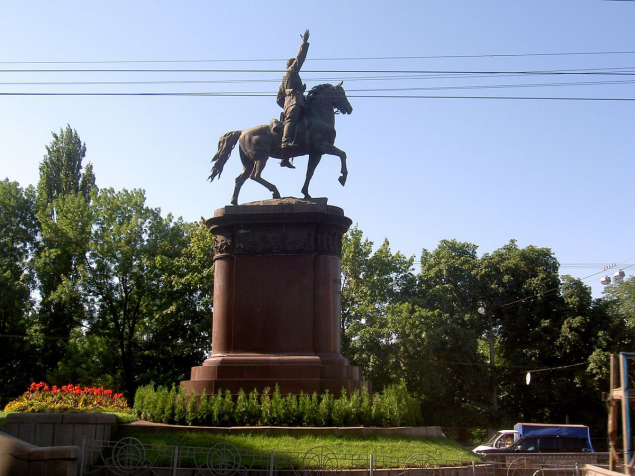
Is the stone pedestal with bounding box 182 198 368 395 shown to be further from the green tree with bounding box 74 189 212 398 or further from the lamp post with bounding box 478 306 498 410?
the lamp post with bounding box 478 306 498 410

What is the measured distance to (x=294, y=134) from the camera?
56.0 ft

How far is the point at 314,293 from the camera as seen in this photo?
15.4 metres

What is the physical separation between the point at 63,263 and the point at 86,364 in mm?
5792

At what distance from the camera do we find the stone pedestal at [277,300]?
14562mm

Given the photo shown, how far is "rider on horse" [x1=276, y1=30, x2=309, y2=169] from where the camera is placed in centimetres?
1708

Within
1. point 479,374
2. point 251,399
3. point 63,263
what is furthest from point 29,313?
point 251,399

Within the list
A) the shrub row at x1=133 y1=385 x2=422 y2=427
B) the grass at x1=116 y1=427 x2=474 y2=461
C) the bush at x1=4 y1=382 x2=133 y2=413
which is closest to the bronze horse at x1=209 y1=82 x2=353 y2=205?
the shrub row at x1=133 y1=385 x2=422 y2=427

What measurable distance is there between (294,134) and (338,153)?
3.98 ft

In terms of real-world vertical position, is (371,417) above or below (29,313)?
below

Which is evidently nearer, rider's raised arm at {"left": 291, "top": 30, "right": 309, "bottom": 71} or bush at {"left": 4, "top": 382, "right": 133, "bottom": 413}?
bush at {"left": 4, "top": 382, "right": 133, "bottom": 413}

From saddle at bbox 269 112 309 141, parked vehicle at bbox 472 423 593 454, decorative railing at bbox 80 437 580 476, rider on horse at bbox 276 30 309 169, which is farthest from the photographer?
parked vehicle at bbox 472 423 593 454

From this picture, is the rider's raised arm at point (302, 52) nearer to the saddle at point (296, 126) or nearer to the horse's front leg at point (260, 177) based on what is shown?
the saddle at point (296, 126)

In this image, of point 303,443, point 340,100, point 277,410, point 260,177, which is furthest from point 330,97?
point 303,443

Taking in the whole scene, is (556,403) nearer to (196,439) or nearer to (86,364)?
(86,364)
